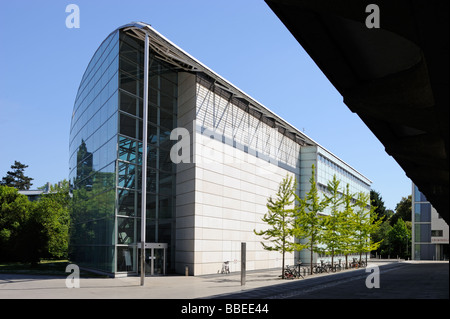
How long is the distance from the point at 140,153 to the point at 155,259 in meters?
8.25

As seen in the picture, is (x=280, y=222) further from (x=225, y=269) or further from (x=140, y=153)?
(x=140, y=153)

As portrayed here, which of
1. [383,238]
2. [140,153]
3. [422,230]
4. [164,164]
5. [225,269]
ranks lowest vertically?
[383,238]

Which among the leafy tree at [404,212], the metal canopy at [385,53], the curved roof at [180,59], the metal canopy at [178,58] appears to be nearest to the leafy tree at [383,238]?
the leafy tree at [404,212]

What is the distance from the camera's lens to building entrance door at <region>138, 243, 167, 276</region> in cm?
3359

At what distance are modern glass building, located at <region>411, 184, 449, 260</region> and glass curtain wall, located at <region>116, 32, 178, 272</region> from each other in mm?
58389

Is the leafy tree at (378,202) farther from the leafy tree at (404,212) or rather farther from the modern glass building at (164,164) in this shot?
the modern glass building at (164,164)

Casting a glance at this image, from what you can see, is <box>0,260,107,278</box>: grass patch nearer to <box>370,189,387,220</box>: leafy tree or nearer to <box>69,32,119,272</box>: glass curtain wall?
<box>69,32,119,272</box>: glass curtain wall

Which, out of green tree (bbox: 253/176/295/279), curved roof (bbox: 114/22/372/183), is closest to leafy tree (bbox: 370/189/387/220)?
curved roof (bbox: 114/22/372/183)

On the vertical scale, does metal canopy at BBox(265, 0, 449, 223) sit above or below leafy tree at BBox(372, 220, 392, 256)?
above

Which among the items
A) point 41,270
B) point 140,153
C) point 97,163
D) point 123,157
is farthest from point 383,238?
point 123,157

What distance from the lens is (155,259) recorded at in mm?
34188

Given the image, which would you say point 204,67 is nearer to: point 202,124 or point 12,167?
point 202,124

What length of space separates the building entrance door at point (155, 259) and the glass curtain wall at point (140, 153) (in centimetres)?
74
